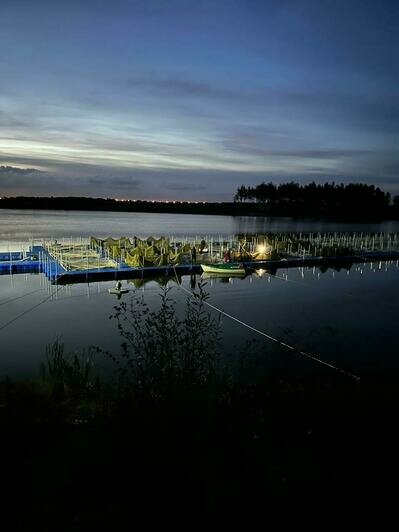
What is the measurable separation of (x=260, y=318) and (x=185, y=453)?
11.9m

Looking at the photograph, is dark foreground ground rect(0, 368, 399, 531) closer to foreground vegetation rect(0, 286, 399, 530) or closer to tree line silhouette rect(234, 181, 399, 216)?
foreground vegetation rect(0, 286, 399, 530)

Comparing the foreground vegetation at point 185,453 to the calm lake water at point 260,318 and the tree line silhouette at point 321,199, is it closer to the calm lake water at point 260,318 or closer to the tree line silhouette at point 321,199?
the calm lake water at point 260,318

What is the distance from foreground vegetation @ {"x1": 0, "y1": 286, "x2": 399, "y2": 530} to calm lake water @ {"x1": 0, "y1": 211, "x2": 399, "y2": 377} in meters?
1.90

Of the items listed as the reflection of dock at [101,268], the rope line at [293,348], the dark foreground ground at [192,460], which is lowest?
the rope line at [293,348]

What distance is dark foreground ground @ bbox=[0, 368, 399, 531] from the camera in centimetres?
356

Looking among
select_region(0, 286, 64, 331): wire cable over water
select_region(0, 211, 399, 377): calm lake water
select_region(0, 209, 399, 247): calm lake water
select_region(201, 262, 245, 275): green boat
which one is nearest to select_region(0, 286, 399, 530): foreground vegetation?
select_region(0, 211, 399, 377): calm lake water

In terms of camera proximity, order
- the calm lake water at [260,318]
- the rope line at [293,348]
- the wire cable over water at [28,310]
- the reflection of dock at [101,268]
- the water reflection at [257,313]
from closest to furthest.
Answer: the rope line at [293,348] < the calm lake water at [260,318] < the water reflection at [257,313] < the wire cable over water at [28,310] < the reflection of dock at [101,268]

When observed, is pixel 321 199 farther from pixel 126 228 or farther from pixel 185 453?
pixel 185 453

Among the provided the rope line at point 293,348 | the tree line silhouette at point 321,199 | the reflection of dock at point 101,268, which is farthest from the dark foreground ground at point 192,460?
the tree line silhouette at point 321,199

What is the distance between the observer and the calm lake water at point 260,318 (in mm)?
11055

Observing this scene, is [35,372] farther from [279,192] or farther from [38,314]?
[279,192]

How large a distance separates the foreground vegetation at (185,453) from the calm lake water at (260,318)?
1.90 m

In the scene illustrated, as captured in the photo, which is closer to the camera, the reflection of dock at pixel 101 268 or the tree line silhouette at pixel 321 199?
the reflection of dock at pixel 101 268

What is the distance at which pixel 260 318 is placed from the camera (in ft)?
52.1
